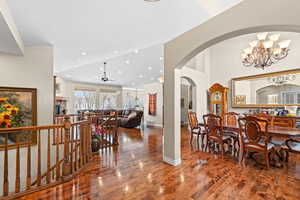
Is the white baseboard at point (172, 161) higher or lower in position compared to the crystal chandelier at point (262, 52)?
lower

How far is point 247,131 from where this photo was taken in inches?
120

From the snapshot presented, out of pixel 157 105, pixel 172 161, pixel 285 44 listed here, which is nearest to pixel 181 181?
pixel 172 161

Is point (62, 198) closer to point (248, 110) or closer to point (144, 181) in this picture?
point (144, 181)

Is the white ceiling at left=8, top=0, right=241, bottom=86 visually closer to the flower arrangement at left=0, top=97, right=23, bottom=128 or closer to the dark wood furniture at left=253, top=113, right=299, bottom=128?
the flower arrangement at left=0, top=97, right=23, bottom=128

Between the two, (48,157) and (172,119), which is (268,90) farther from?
(48,157)

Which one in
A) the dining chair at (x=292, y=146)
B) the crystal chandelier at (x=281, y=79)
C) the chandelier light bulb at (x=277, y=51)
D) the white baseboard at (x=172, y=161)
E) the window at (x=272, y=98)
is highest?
the chandelier light bulb at (x=277, y=51)

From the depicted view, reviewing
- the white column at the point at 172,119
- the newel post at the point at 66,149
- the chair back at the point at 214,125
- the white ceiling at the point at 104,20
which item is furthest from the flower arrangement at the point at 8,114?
Result: the chair back at the point at 214,125

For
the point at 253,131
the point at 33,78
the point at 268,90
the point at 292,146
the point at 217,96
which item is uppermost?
the point at 33,78

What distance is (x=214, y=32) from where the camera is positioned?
2.40 metres

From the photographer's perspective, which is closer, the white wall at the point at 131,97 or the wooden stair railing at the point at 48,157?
the wooden stair railing at the point at 48,157

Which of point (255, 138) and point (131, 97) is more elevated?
point (131, 97)

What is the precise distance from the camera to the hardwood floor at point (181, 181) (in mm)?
2072

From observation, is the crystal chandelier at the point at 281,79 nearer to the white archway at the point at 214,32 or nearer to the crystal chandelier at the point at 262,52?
the crystal chandelier at the point at 262,52

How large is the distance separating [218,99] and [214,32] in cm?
397
